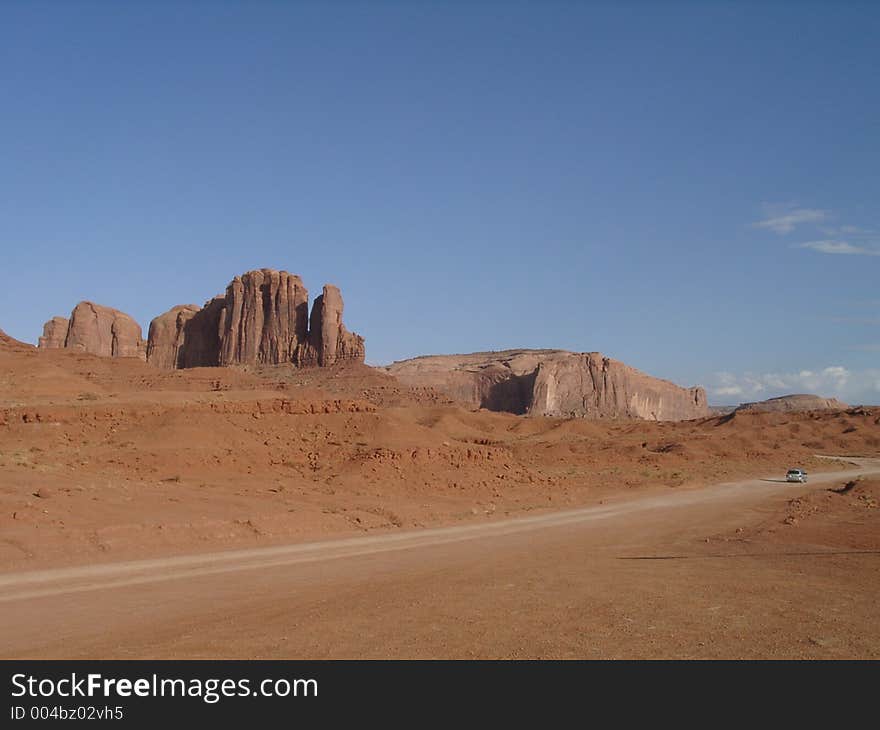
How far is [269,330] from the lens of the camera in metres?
111

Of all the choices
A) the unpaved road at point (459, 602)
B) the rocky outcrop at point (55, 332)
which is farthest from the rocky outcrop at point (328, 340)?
the unpaved road at point (459, 602)

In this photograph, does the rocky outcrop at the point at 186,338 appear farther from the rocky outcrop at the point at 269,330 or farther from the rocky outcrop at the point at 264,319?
the rocky outcrop at the point at 264,319

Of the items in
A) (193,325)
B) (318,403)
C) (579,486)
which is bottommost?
(579,486)

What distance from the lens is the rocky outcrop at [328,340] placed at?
107 m

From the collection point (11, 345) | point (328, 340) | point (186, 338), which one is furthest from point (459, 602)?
point (186, 338)

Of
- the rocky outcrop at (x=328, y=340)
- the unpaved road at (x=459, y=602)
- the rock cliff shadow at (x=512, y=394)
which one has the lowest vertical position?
the unpaved road at (x=459, y=602)

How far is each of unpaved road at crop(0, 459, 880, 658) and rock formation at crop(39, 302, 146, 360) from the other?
9019 cm

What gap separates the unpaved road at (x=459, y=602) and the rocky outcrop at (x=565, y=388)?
131 m
